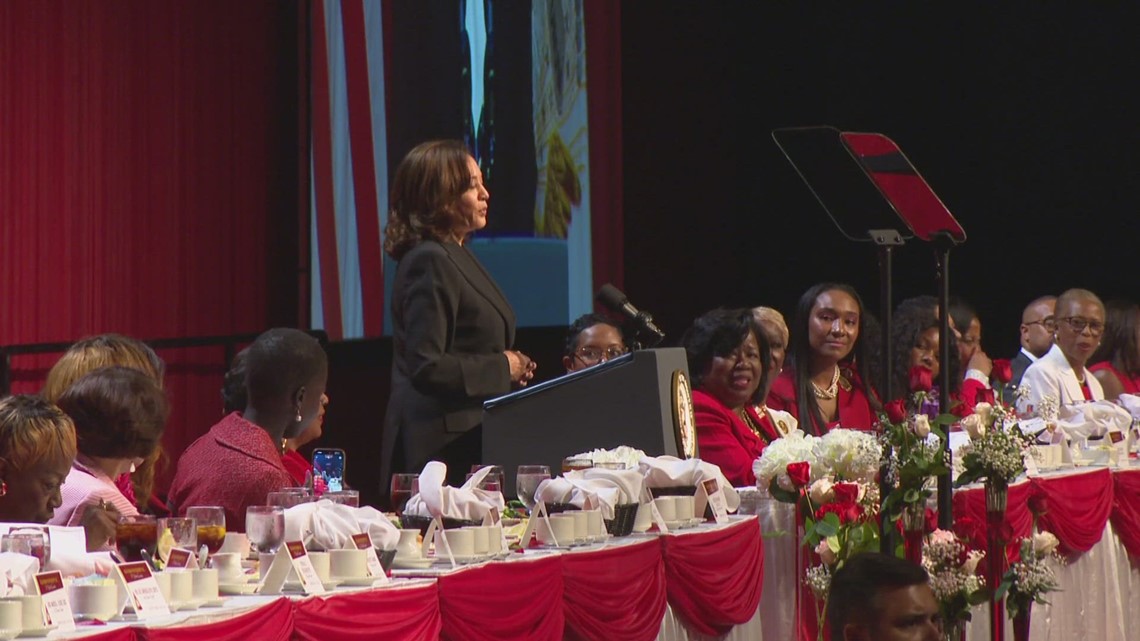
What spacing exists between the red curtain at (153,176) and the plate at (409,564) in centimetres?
521

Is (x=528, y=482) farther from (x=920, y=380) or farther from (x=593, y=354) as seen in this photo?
(x=593, y=354)

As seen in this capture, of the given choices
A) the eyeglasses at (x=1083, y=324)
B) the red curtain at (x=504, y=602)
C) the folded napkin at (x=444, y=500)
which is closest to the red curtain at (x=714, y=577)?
the red curtain at (x=504, y=602)

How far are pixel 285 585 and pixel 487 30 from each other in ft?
19.3

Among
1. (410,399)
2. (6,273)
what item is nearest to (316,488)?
(410,399)

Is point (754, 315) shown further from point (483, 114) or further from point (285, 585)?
point (483, 114)

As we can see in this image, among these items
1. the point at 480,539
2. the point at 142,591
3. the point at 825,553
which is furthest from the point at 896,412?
the point at 142,591

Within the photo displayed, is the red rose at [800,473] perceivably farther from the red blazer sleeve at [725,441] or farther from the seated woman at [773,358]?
the seated woman at [773,358]

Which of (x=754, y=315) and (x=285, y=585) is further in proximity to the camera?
(x=754, y=315)

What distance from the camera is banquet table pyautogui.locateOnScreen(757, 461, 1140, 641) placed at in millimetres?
4582

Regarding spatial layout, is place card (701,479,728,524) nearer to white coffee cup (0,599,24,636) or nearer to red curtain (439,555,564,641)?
red curtain (439,555,564,641)

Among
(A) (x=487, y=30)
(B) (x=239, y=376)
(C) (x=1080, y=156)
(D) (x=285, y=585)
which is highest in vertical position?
(A) (x=487, y=30)

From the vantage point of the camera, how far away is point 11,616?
2.04 metres

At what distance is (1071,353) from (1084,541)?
2136 millimetres

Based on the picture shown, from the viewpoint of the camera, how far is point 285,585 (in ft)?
8.33
